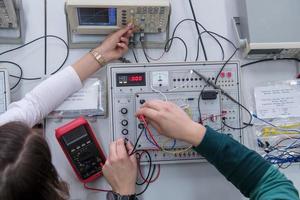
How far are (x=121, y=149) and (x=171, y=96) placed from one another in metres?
0.26

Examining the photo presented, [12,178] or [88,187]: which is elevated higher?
[12,178]

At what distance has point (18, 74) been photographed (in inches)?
57.6

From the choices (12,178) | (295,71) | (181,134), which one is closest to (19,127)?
(12,178)

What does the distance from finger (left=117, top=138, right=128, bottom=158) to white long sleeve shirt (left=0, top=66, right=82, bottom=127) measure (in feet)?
0.90

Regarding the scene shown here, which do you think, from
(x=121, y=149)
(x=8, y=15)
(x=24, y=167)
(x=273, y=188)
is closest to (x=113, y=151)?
(x=121, y=149)

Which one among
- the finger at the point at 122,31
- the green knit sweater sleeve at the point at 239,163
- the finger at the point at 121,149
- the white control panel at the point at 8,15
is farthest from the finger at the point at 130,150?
the white control panel at the point at 8,15

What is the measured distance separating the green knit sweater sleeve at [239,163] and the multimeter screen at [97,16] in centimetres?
56

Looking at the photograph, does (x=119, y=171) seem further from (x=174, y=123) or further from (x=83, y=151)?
(x=174, y=123)

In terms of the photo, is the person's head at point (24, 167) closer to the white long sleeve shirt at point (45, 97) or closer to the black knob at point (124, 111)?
the white long sleeve shirt at point (45, 97)

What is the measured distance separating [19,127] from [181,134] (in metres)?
0.47

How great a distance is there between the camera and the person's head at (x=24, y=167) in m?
0.86

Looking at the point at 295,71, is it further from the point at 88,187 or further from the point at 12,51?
the point at 12,51

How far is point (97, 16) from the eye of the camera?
1.36 m

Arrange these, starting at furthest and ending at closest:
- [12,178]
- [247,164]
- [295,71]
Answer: [295,71]
[247,164]
[12,178]
